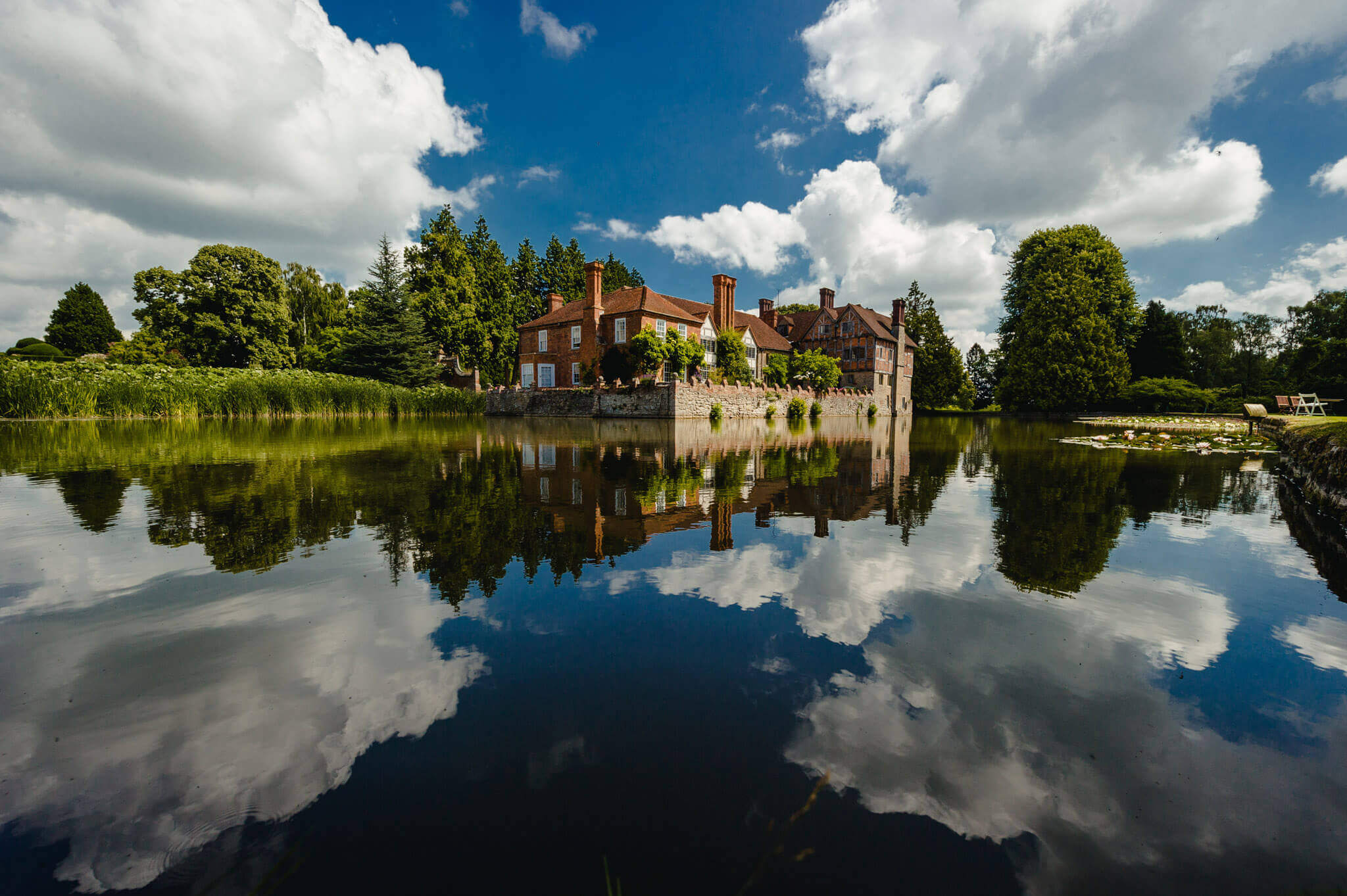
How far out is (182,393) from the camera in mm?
23969

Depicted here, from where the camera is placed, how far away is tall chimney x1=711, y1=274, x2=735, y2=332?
4794cm

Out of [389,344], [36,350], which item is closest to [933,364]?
[389,344]

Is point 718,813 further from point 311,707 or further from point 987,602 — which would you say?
point 987,602

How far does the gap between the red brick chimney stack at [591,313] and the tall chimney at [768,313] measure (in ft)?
73.9

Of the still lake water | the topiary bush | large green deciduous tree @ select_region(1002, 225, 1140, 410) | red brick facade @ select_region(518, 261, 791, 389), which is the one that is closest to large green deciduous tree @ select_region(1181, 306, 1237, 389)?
large green deciduous tree @ select_region(1002, 225, 1140, 410)

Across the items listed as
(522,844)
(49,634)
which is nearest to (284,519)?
(49,634)

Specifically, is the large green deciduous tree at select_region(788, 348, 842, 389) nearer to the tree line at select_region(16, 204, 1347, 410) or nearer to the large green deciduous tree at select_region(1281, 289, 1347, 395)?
the tree line at select_region(16, 204, 1347, 410)

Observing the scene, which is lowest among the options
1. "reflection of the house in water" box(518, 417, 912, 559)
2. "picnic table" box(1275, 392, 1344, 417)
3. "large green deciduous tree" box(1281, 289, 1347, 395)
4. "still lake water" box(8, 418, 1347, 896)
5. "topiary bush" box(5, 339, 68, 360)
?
"still lake water" box(8, 418, 1347, 896)

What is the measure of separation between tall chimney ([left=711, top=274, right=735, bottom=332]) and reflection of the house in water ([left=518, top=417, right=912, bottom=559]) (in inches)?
1195

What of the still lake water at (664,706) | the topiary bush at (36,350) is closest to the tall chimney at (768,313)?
the still lake water at (664,706)

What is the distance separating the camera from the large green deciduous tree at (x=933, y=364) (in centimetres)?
6406

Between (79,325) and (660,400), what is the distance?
3088 inches

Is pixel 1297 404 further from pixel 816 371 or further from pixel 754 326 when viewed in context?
pixel 754 326

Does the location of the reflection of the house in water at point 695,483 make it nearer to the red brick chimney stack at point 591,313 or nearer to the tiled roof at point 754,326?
the red brick chimney stack at point 591,313
